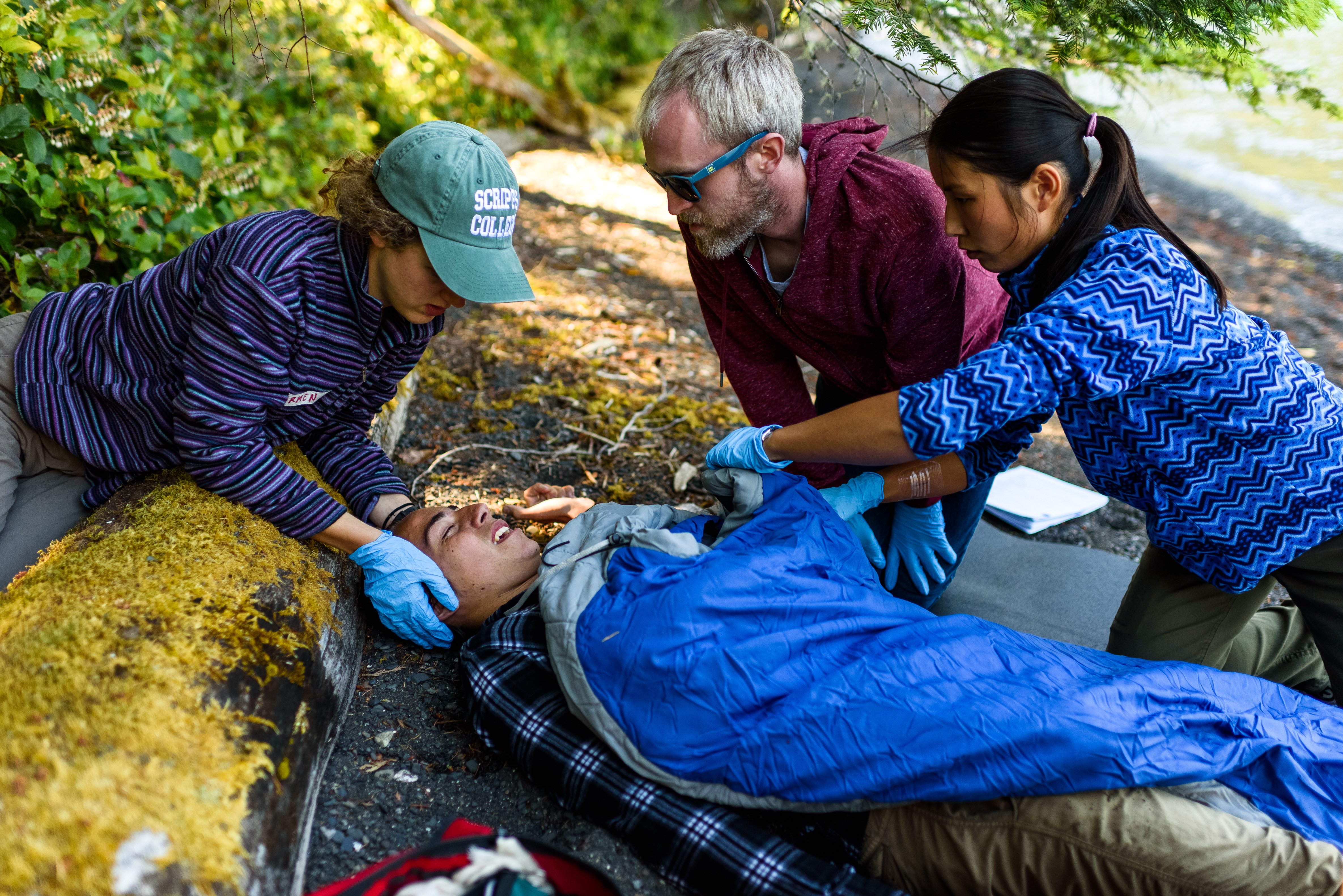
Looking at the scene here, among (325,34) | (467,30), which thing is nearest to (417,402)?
(325,34)

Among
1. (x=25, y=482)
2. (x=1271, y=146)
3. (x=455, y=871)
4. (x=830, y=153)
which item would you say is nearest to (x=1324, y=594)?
(x=830, y=153)

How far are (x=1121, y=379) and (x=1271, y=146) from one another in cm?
1385

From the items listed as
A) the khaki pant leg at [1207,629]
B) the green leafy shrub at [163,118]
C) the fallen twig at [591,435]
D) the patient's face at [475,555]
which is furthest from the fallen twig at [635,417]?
the khaki pant leg at [1207,629]

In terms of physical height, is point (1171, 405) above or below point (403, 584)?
above

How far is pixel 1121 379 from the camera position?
1.96 metres

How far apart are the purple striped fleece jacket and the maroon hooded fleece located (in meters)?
1.16

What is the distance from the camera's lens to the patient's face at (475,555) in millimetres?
2588

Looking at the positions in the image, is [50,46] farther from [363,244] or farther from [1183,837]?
[1183,837]

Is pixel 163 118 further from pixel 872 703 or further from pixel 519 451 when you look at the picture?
pixel 872 703

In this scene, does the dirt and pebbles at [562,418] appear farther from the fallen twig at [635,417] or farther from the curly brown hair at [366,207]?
the curly brown hair at [366,207]

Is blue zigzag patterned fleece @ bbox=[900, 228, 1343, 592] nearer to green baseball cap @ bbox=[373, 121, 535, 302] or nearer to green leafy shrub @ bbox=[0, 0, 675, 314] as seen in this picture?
green baseball cap @ bbox=[373, 121, 535, 302]

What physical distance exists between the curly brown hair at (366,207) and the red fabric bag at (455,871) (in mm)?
1464

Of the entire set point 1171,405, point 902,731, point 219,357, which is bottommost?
point 902,731

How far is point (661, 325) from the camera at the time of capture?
17.1ft
